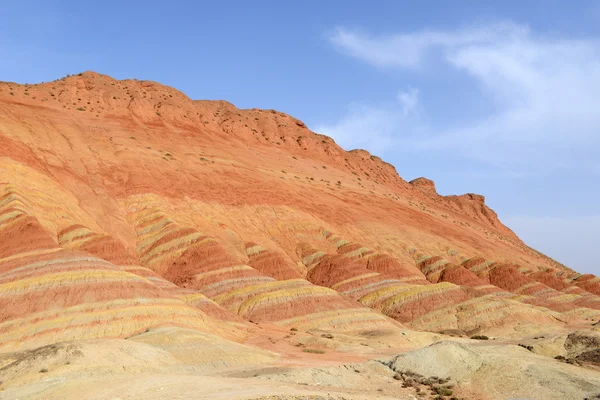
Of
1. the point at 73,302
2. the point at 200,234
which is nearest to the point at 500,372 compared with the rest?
the point at 73,302

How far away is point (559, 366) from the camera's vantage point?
25.0m

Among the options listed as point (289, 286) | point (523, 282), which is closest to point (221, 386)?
point (289, 286)

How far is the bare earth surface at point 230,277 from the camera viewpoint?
78.9 feet

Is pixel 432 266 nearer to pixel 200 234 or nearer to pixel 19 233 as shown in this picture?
pixel 200 234

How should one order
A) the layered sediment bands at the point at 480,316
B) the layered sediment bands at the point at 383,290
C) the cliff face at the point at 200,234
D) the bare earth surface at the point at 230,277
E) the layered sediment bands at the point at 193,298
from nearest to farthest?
the bare earth surface at the point at 230,277, the cliff face at the point at 200,234, the layered sediment bands at the point at 193,298, the layered sediment bands at the point at 480,316, the layered sediment bands at the point at 383,290

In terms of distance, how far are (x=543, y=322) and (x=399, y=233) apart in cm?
3110

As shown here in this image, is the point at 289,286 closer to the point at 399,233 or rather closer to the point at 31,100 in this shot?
the point at 399,233

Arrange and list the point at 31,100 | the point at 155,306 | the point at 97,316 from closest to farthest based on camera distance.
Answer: the point at 97,316 < the point at 155,306 < the point at 31,100

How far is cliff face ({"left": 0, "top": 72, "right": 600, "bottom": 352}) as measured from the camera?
121 ft

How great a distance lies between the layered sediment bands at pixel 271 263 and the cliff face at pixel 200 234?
8.9 inches

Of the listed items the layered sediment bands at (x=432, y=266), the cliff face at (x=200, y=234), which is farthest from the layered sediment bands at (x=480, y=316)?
the layered sediment bands at (x=432, y=266)

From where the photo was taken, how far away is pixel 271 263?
58281 millimetres

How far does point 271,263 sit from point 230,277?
25.3ft

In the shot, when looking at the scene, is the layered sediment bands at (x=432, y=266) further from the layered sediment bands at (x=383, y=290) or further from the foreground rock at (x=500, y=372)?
the foreground rock at (x=500, y=372)
